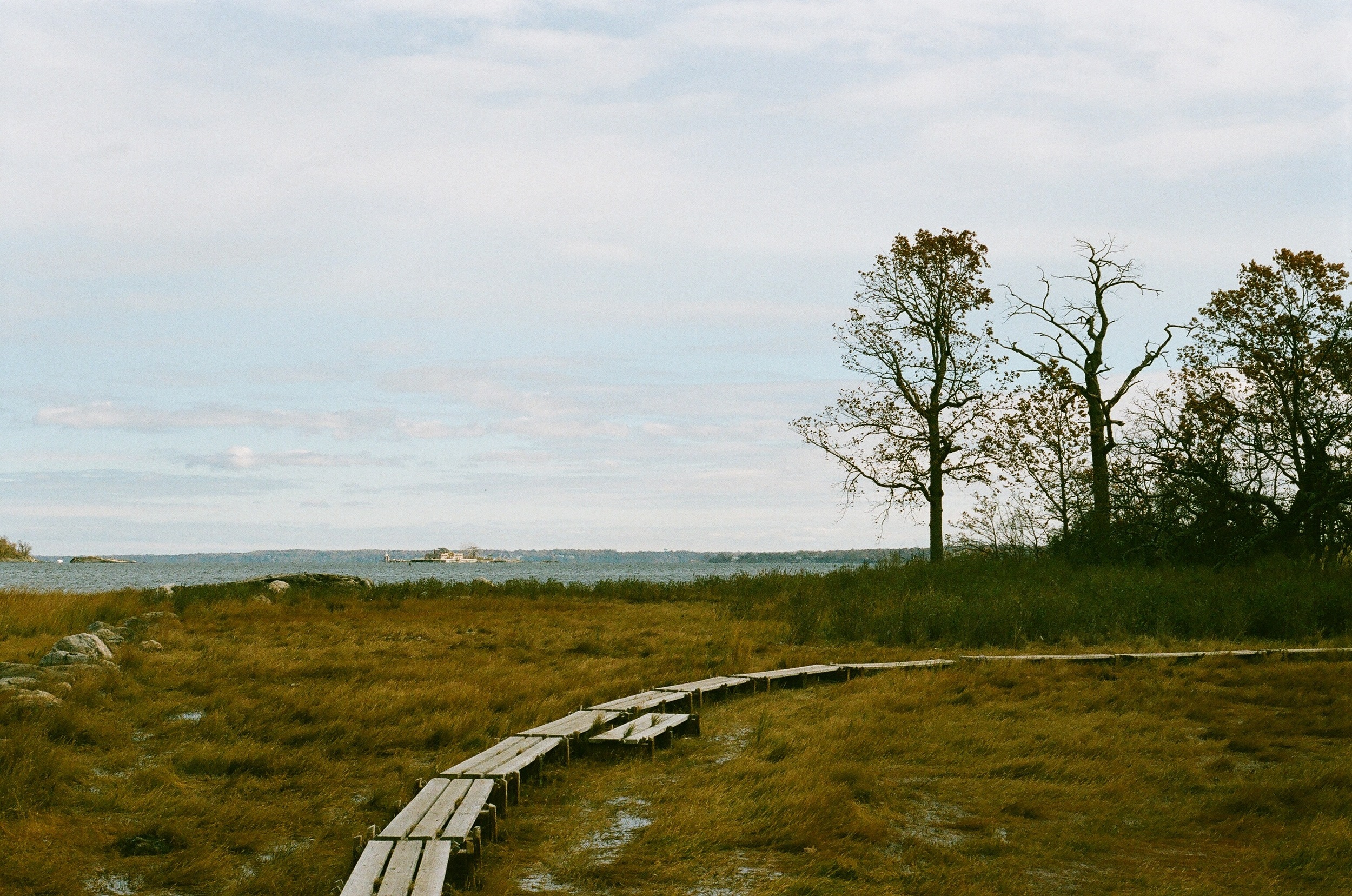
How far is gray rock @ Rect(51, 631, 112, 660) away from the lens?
34.3ft

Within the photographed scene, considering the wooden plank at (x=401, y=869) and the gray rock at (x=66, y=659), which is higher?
the gray rock at (x=66, y=659)

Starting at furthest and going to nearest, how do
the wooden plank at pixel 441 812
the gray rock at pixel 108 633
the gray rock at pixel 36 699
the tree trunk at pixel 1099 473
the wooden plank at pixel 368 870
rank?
the tree trunk at pixel 1099 473
the gray rock at pixel 108 633
the gray rock at pixel 36 699
the wooden plank at pixel 441 812
the wooden plank at pixel 368 870

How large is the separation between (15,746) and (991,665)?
27.9 feet

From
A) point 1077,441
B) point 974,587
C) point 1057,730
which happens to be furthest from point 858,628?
point 1077,441

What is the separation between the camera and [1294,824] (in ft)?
18.2

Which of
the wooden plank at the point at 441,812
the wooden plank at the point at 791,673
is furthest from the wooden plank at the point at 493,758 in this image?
the wooden plank at the point at 791,673

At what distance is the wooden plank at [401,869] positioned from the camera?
407 centimetres

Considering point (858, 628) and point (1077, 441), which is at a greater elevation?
point (1077, 441)

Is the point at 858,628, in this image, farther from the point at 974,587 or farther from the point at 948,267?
the point at 948,267

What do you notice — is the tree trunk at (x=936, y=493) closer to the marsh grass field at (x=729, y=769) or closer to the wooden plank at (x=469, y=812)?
the marsh grass field at (x=729, y=769)

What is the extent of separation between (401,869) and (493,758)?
2013 millimetres

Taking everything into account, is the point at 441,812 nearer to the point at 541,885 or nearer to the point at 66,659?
the point at 541,885

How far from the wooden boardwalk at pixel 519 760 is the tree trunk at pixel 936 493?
13637 mm

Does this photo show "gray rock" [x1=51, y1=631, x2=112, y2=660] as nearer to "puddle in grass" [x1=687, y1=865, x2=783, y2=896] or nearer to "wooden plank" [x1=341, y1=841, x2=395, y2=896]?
"wooden plank" [x1=341, y1=841, x2=395, y2=896]
